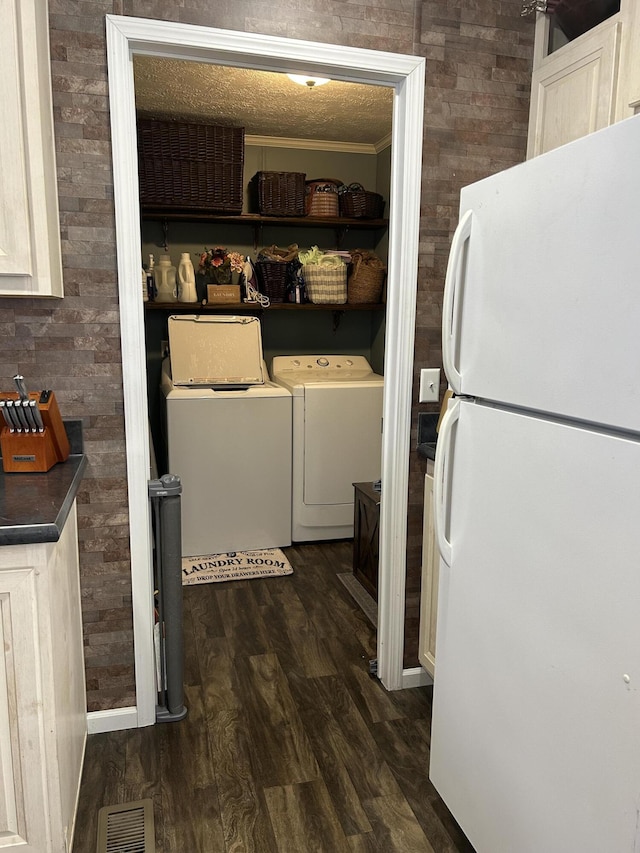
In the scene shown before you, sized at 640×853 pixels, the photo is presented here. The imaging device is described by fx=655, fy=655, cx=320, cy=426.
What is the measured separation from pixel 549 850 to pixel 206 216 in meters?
3.60

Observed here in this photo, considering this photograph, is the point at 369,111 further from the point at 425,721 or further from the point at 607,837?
the point at 607,837

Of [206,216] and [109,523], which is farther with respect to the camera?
[206,216]

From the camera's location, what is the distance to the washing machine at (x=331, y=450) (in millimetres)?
3744

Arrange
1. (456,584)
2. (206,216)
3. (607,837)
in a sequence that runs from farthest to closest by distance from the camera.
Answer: (206,216)
(456,584)
(607,837)

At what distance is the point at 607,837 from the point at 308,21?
2.11 metres

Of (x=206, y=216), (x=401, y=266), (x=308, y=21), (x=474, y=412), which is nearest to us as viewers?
(x=474, y=412)

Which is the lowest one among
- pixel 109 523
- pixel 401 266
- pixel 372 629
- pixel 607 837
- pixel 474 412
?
pixel 372 629

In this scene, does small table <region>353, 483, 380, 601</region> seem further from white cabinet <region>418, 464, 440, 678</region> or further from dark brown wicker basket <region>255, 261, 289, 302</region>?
dark brown wicker basket <region>255, 261, 289, 302</region>

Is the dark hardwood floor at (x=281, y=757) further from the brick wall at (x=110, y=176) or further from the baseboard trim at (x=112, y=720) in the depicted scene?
the brick wall at (x=110, y=176)

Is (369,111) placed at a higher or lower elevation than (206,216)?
higher

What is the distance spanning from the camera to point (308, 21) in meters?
1.93

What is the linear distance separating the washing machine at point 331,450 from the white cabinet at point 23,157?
2185 mm

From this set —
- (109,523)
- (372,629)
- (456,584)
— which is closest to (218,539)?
(372,629)

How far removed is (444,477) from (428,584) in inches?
30.6
